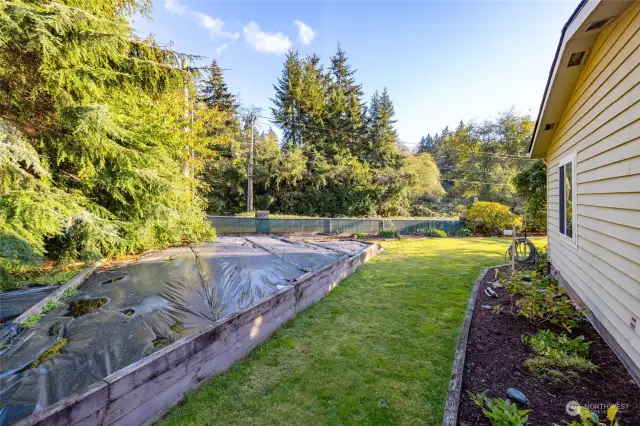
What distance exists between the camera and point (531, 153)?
19.5 feet

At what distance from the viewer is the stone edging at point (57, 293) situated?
102 inches

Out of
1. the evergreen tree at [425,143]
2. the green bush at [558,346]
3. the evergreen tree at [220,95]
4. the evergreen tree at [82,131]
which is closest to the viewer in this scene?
the green bush at [558,346]

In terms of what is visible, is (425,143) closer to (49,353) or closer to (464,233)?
(464,233)

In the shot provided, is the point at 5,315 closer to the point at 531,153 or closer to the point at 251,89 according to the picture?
the point at 531,153

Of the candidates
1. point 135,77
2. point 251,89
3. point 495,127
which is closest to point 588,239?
point 135,77

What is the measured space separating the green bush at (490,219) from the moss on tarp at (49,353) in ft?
52.0

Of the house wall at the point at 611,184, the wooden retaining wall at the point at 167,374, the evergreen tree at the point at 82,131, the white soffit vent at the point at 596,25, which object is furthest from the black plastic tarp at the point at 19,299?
the white soffit vent at the point at 596,25

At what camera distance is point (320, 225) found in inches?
552

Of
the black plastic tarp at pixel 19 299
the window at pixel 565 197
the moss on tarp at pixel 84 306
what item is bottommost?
the moss on tarp at pixel 84 306

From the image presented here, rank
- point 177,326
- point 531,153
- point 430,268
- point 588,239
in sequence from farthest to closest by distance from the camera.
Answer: point 430,268 < point 531,153 < point 588,239 < point 177,326

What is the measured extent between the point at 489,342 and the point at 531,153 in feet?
16.1

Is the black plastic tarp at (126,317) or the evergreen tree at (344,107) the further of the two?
the evergreen tree at (344,107)

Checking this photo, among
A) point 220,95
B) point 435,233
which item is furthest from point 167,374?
point 220,95

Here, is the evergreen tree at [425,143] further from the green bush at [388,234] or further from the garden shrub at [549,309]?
the garden shrub at [549,309]
